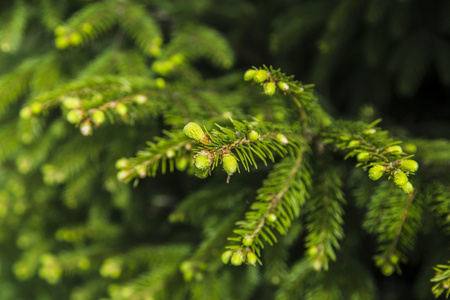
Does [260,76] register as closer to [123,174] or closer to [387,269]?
[123,174]

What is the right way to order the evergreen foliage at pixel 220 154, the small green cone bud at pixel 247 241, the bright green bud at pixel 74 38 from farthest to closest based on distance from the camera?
the bright green bud at pixel 74 38 < the evergreen foliage at pixel 220 154 < the small green cone bud at pixel 247 241

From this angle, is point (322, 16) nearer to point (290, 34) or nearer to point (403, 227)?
point (290, 34)

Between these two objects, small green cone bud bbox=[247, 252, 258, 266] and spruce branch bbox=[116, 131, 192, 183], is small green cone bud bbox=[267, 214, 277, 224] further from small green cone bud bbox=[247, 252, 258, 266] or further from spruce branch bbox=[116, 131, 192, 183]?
spruce branch bbox=[116, 131, 192, 183]

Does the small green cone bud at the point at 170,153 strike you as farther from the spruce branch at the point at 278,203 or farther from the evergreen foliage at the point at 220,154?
the spruce branch at the point at 278,203

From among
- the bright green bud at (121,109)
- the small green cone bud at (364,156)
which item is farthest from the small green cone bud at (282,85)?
the bright green bud at (121,109)

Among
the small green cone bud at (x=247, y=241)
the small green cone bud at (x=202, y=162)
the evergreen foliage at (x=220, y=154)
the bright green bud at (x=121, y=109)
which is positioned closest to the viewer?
the small green cone bud at (x=202, y=162)
